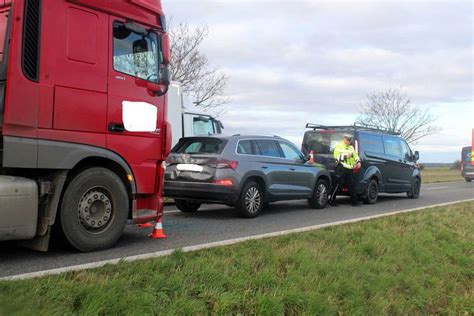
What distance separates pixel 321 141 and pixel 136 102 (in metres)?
8.39

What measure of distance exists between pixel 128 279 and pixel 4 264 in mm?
1760

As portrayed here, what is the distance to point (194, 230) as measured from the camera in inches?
334

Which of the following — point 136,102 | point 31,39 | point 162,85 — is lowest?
point 136,102

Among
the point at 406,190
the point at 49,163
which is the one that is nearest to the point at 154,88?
the point at 49,163

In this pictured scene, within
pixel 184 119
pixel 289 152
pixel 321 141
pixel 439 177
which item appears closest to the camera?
pixel 289 152

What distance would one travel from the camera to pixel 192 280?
16.3 ft

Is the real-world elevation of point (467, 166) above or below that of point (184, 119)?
below

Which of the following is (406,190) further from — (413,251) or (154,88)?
(154,88)

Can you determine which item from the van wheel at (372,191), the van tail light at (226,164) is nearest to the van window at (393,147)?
the van wheel at (372,191)

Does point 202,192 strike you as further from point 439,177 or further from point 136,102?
point 439,177

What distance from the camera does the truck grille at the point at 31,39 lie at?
18.1 feet

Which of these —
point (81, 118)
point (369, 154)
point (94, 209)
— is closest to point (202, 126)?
point (369, 154)

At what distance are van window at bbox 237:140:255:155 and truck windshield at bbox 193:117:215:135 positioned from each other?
4.39 m

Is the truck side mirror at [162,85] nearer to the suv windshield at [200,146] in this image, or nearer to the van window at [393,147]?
the suv windshield at [200,146]
